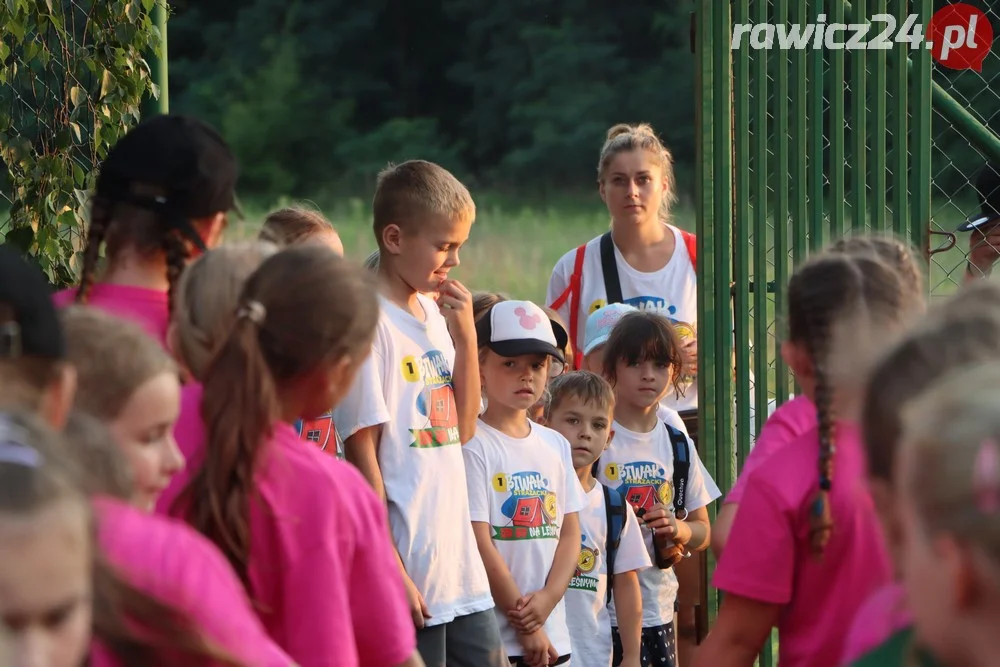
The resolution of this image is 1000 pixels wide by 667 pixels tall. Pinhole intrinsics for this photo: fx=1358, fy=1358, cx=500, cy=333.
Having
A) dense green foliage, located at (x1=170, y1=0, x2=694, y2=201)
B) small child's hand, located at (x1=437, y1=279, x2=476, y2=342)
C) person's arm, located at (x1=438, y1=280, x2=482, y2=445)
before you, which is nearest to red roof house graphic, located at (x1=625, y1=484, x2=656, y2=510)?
person's arm, located at (x1=438, y1=280, x2=482, y2=445)

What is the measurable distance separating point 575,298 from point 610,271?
0.55ft

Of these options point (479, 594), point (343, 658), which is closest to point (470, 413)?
point (479, 594)

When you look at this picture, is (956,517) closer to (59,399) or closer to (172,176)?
(59,399)

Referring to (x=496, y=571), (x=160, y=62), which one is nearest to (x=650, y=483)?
(x=496, y=571)

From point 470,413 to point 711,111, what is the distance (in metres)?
1.29

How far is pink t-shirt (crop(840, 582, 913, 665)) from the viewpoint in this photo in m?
1.45

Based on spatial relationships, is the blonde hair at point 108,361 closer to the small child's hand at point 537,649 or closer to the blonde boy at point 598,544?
the small child's hand at point 537,649

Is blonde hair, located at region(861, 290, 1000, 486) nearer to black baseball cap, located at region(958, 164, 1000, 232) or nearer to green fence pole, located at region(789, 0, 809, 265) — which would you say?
green fence pole, located at region(789, 0, 809, 265)

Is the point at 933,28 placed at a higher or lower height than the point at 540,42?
lower

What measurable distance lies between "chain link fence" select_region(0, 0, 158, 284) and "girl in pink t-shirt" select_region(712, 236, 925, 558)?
235 centimetres

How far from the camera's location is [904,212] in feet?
13.0

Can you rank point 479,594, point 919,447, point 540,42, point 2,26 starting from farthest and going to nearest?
1. point 540,42
2. point 2,26
3. point 479,594
4. point 919,447

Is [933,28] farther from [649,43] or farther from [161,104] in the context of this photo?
[649,43]

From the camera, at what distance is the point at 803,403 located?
2367mm
